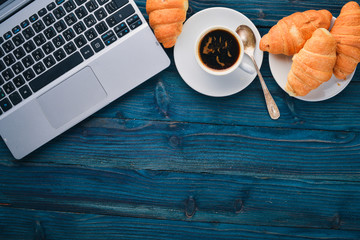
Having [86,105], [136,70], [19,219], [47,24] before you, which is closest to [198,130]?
[136,70]

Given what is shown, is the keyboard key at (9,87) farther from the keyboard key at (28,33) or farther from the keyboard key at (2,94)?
the keyboard key at (28,33)

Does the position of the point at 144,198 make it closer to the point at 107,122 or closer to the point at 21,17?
the point at 107,122

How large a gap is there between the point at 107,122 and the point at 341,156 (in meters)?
0.93

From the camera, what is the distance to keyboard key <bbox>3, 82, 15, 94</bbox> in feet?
3.19

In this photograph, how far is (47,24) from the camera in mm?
961

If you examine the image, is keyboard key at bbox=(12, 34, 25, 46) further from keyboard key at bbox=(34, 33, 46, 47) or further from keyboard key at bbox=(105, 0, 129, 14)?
keyboard key at bbox=(105, 0, 129, 14)

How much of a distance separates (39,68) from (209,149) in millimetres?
684

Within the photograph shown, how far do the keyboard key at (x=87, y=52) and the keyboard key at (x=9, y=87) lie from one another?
0.27m

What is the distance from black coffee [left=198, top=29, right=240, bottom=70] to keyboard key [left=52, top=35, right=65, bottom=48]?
1.56 ft

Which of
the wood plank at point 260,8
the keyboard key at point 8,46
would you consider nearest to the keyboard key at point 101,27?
→ the wood plank at point 260,8

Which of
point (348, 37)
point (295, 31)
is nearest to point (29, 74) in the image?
point (295, 31)

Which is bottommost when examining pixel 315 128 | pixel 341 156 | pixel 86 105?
pixel 341 156

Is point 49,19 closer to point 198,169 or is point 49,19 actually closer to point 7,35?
point 7,35

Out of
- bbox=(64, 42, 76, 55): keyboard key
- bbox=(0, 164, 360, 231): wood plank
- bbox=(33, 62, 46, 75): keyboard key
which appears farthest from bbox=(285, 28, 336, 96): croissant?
bbox=(33, 62, 46, 75): keyboard key
